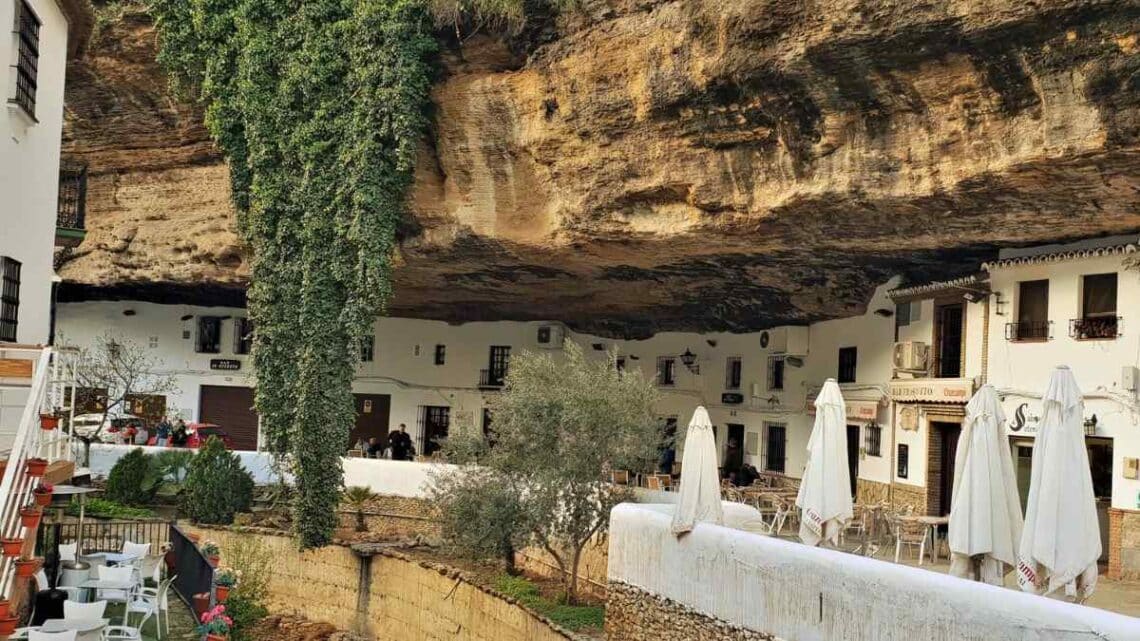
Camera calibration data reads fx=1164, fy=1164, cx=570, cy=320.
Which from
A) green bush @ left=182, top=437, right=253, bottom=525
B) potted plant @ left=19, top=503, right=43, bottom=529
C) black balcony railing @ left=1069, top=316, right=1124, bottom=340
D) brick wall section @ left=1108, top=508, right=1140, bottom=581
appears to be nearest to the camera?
potted plant @ left=19, top=503, right=43, bottom=529

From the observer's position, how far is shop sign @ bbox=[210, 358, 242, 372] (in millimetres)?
35438

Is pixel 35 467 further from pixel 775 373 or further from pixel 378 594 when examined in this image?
pixel 775 373

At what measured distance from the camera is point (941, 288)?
20.0m

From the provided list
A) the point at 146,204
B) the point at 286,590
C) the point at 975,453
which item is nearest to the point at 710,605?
the point at 975,453

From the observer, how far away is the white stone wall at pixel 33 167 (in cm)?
1413

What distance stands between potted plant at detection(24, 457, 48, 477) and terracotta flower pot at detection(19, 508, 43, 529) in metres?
0.39

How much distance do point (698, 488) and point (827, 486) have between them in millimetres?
1680

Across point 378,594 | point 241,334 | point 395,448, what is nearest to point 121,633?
point 378,594

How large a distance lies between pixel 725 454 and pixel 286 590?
37.8 feet

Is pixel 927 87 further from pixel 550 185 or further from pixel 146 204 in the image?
pixel 146 204

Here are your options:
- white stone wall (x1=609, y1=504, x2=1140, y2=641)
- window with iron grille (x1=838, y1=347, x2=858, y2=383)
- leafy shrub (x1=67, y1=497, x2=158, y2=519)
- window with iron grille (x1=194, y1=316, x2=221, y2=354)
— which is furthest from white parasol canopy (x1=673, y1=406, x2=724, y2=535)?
window with iron grille (x1=194, y1=316, x2=221, y2=354)

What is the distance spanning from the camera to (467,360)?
34.7m

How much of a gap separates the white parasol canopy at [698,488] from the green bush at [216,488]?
13.8 m

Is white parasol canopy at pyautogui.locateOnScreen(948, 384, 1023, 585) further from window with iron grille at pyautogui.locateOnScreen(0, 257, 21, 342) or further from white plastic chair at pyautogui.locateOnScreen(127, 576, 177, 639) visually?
window with iron grille at pyautogui.locateOnScreen(0, 257, 21, 342)
